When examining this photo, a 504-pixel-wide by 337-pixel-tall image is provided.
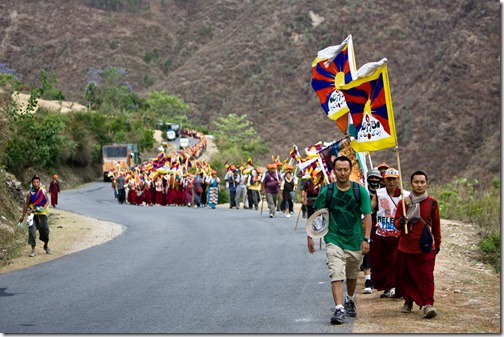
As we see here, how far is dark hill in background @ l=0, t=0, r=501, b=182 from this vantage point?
60.9 metres

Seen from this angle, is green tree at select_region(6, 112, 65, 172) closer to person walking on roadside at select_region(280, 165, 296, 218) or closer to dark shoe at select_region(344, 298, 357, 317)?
person walking on roadside at select_region(280, 165, 296, 218)

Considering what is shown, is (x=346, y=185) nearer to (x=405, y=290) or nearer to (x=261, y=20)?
(x=405, y=290)

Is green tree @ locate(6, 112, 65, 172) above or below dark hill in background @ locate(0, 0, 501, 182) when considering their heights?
below

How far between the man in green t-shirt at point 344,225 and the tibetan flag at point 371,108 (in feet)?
5.29

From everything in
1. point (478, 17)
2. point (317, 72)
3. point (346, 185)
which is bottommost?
point (346, 185)

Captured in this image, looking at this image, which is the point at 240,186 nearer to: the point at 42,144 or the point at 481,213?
the point at 481,213

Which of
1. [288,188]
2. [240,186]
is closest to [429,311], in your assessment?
[288,188]

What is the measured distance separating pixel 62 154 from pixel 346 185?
154 feet

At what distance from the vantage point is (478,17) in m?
76.2

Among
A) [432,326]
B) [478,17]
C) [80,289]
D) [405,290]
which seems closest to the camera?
[432,326]

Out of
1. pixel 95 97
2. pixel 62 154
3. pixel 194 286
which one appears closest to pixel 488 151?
pixel 62 154

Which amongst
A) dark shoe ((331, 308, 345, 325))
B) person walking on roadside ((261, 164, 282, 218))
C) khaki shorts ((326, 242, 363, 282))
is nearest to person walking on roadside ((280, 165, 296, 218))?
person walking on roadside ((261, 164, 282, 218))

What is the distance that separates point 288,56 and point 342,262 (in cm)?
8500

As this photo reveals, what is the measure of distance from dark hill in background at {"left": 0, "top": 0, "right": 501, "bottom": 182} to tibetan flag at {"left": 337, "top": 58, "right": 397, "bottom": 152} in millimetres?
39171
